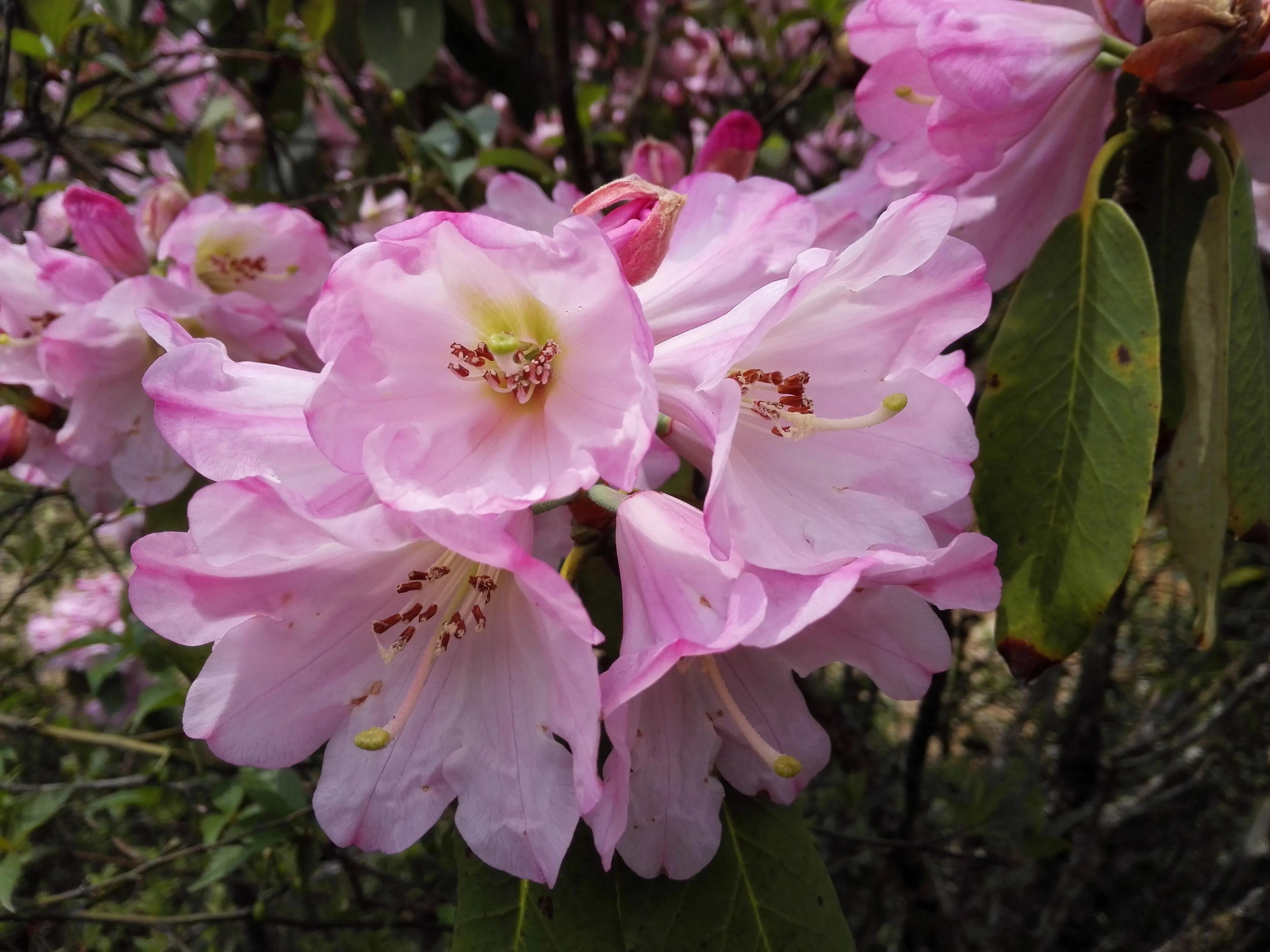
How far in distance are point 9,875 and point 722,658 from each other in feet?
3.13

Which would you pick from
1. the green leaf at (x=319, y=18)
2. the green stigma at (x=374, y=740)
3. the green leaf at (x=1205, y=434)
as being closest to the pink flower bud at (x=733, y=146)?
the green leaf at (x=1205, y=434)

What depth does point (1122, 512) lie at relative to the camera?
2.15 ft

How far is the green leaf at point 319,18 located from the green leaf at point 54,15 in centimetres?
34

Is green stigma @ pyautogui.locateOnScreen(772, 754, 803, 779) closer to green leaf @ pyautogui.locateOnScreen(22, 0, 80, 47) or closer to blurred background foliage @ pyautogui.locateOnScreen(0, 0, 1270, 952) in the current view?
blurred background foliage @ pyautogui.locateOnScreen(0, 0, 1270, 952)

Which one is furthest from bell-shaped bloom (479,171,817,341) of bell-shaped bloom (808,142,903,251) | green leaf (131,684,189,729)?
green leaf (131,684,189,729)

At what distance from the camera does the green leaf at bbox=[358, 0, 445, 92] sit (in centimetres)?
147

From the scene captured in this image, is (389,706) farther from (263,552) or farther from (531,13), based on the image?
(531,13)

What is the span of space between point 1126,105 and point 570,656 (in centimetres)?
73

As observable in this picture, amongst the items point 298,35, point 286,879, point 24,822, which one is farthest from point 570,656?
point 298,35

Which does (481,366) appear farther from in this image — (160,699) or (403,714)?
(160,699)

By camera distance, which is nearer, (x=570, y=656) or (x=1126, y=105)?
(x=570, y=656)

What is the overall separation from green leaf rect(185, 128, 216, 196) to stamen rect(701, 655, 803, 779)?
1051mm

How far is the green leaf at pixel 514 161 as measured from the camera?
1.41m

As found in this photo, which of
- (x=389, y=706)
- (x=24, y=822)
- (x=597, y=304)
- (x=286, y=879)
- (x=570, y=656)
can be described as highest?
(x=597, y=304)
